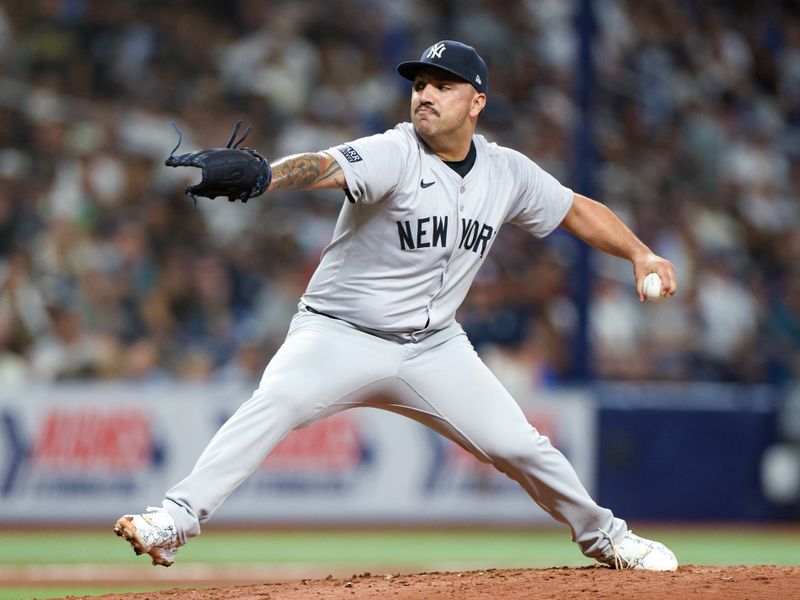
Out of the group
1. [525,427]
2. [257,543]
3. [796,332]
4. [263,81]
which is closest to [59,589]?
[257,543]

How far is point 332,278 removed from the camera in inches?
192

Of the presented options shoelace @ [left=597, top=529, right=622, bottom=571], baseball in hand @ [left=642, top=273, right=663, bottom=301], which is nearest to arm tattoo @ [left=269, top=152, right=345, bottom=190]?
baseball in hand @ [left=642, top=273, right=663, bottom=301]

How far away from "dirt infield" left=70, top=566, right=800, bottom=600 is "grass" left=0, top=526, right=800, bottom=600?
96.9 inches

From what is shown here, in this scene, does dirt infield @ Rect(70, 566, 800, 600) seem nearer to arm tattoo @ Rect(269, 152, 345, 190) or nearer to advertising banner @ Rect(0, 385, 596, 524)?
arm tattoo @ Rect(269, 152, 345, 190)

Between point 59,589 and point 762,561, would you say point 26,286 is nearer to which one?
point 59,589

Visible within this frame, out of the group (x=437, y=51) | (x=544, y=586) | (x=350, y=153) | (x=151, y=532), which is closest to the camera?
(x=151, y=532)

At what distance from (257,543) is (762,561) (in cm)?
359

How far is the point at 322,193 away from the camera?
38.0 feet

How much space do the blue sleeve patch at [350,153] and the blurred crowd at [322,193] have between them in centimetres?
589

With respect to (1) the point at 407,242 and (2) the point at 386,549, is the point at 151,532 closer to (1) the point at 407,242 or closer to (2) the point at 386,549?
(1) the point at 407,242

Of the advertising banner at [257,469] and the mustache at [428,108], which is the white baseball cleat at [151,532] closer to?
the mustache at [428,108]

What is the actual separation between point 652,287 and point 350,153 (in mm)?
1287

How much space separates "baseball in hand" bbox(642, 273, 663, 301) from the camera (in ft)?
16.1

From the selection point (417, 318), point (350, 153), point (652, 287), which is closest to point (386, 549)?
→ point (417, 318)
